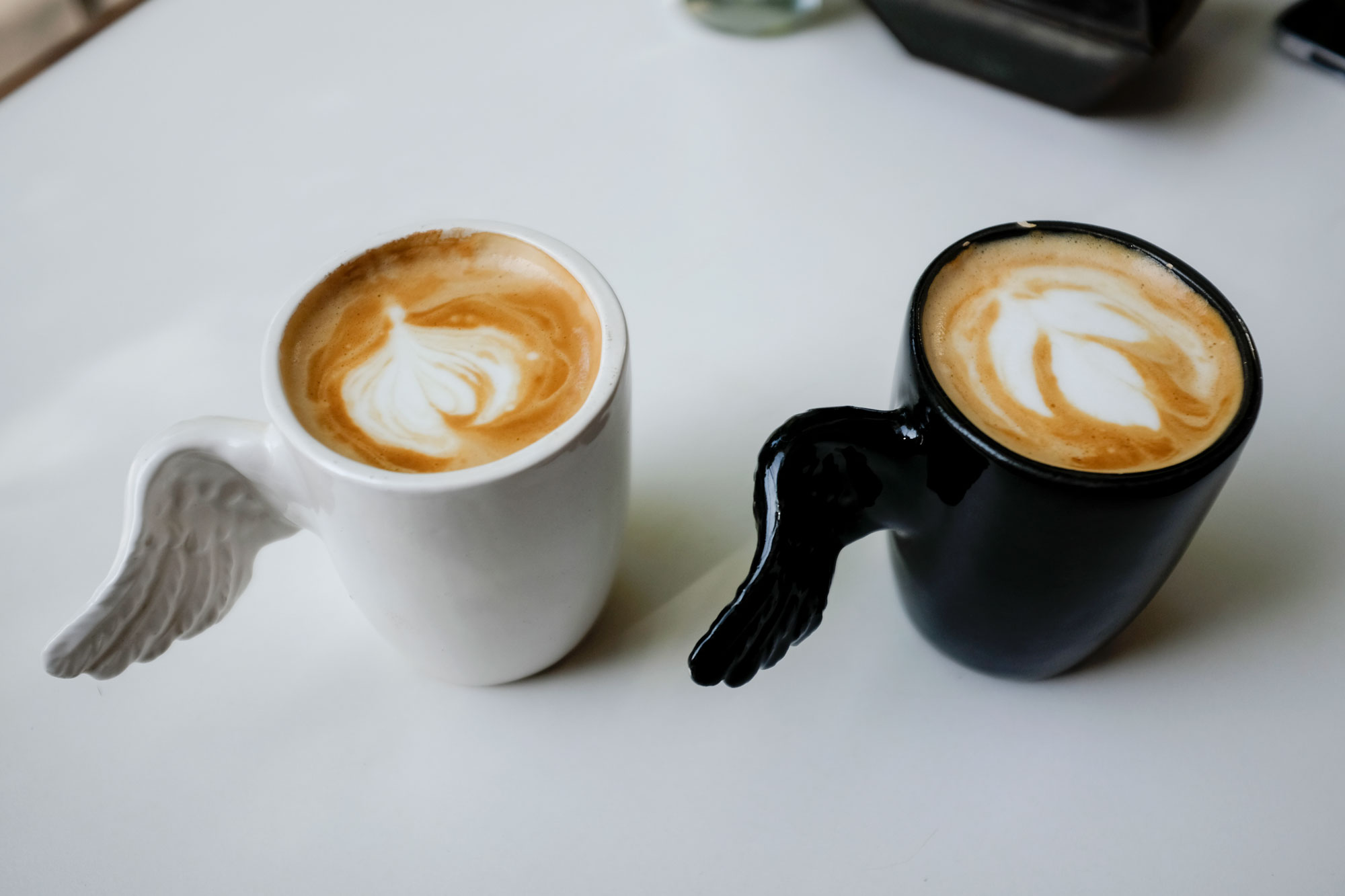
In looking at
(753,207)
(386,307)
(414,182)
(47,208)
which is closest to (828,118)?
(753,207)

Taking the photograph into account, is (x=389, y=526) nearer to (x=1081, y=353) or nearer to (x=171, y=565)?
(x=171, y=565)

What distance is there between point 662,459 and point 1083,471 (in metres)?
0.34

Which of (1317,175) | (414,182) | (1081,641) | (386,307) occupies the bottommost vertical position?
(1317,175)

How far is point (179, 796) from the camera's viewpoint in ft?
2.03

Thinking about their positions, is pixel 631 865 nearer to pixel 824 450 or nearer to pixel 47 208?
pixel 824 450

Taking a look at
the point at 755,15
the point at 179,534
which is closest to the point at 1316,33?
the point at 755,15

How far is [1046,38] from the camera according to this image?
0.98 m

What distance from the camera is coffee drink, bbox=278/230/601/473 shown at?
1.78 feet

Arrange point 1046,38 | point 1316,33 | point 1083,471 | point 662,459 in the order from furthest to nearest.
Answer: point 1316,33
point 1046,38
point 662,459
point 1083,471

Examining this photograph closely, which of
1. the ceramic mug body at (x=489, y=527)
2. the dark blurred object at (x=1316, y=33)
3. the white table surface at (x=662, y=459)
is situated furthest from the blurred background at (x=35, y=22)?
the dark blurred object at (x=1316, y=33)

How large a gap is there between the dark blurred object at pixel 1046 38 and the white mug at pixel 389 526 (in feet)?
1.96

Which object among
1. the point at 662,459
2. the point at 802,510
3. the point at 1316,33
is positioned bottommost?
the point at 1316,33

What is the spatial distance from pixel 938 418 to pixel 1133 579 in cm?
14

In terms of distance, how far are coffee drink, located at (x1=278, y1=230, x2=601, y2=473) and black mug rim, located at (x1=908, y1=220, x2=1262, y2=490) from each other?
18 cm
